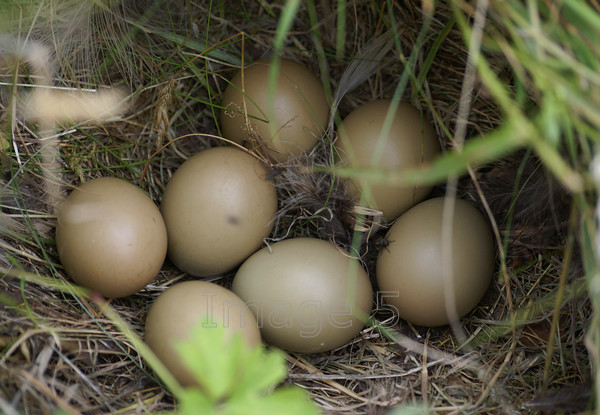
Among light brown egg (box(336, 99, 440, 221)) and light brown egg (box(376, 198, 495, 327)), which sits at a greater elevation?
light brown egg (box(336, 99, 440, 221))

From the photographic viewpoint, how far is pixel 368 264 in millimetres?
1662

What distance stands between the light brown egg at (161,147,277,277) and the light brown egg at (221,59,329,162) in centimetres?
9

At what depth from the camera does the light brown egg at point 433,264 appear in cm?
142

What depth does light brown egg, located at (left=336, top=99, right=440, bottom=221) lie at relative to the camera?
151cm

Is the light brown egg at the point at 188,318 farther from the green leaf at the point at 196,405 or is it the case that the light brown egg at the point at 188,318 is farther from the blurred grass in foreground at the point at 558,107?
the blurred grass in foreground at the point at 558,107

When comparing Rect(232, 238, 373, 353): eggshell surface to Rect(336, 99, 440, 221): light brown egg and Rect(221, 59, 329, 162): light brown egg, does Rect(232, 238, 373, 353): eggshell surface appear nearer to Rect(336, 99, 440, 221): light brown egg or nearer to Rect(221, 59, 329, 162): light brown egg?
Rect(336, 99, 440, 221): light brown egg

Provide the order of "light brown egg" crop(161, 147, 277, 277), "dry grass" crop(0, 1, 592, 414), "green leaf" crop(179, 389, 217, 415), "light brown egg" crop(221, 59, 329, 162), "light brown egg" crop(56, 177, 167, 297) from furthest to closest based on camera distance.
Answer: "light brown egg" crop(221, 59, 329, 162) → "light brown egg" crop(161, 147, 277, 277) → "light brown egg" crop(56, 177, 167, 297) → "dry grass" crop(0, 1, 592, 414) → "green leaf" crop(179, 389, 217, 415)

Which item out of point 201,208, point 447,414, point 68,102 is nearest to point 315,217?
point 201,208

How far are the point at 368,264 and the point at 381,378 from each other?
353 mm

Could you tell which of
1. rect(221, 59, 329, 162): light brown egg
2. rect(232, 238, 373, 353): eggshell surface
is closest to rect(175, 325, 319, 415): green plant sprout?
rect(232, 238, 373, 353): eggshell surface

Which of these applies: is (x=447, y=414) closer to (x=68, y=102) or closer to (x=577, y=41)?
(x=577, y=41)

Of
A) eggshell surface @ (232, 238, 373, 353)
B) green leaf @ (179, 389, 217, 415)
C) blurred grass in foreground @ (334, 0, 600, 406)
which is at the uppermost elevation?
blurred grass in foreground @ (334, 0, 600, 406)

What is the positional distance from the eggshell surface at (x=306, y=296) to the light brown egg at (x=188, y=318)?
72 mm

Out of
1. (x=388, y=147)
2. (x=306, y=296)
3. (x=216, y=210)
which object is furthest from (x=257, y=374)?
(x=388, y=147)
